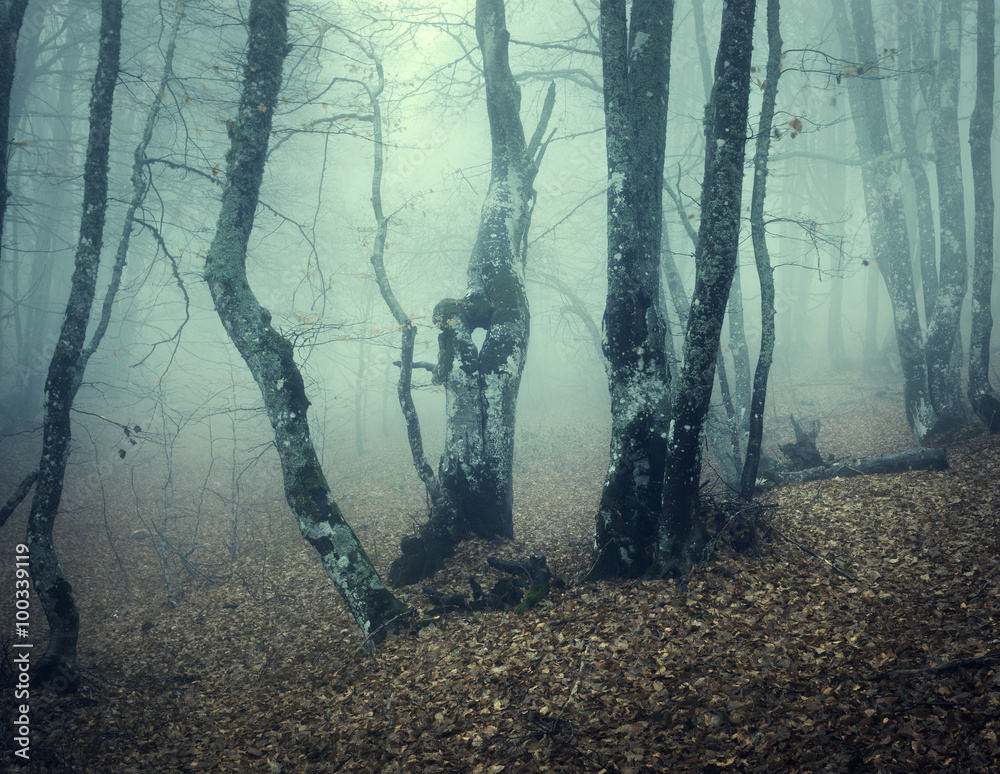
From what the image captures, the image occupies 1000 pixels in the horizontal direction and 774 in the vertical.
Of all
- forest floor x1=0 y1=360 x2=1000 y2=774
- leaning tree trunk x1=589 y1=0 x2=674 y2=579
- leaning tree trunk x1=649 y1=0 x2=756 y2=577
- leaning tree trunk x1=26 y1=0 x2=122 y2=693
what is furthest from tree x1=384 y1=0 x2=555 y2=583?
leaning tree trunk x1=26 y1=0 x2=122 y2=693

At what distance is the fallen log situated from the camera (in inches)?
264

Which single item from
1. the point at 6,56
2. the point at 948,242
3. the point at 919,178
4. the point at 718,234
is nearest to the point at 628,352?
the point at 718,234

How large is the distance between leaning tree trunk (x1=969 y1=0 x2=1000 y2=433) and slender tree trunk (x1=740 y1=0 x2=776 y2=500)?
4.57 m

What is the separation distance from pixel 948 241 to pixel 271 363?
1180 cm

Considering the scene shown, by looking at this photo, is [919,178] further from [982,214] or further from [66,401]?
[66,401]

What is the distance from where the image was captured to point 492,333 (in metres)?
7.48

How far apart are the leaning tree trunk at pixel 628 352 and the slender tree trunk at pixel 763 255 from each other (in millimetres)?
1186

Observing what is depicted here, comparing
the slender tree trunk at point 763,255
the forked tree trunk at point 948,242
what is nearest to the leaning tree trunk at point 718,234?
the slender tree trunk at point 763,255

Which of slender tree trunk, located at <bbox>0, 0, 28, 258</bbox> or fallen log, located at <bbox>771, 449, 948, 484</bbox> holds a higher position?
slender tree trunk, located at <bbox>0, 0, 28, 258</bbox>

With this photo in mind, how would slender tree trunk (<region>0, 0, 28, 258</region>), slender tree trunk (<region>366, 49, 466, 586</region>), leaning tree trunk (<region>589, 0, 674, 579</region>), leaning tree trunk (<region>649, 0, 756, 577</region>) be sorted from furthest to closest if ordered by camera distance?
slender tree trunk (<region>366, 49, 466, 586</region>) → leaning tree trunk (<region>589, 0, 674, 579</region>) → slender tree trunk (<region>0, 0, 28, 258</region>) → leaning tree trunk (<region>649, 0, 756, 577</region>)

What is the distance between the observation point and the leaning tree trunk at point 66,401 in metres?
5.29

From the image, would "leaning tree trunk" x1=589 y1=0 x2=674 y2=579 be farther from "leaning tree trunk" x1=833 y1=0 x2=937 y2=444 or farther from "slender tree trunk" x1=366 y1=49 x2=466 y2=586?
"leaning tree trunk" x1=833 y1=0 x2=937 y2=444

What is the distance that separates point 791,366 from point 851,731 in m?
21.2

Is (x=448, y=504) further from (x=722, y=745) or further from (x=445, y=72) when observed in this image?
(x=445, y=72)
